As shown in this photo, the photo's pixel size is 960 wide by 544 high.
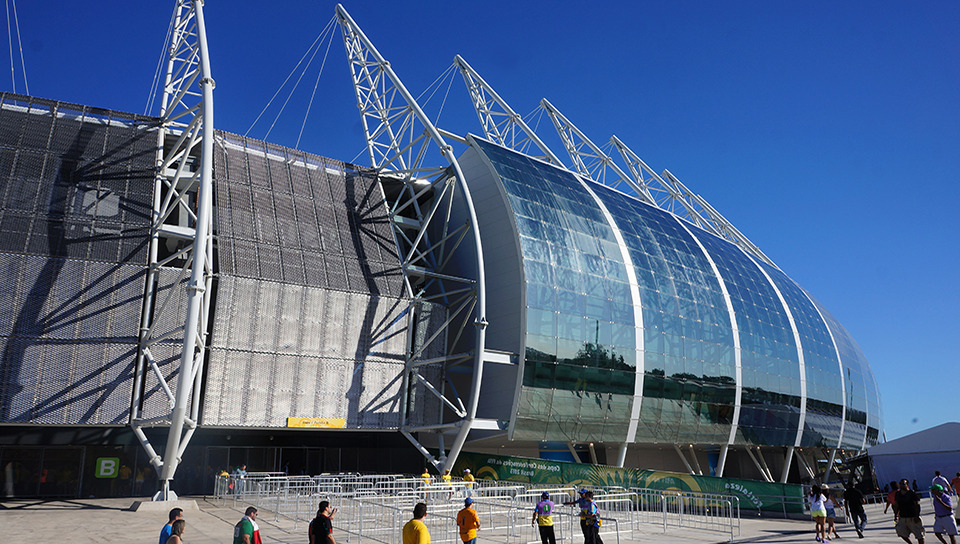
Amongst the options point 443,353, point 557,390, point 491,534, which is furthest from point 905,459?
point 491,534

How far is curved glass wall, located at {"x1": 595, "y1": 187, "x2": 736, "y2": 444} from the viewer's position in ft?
133

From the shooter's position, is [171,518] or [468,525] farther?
[468,525]

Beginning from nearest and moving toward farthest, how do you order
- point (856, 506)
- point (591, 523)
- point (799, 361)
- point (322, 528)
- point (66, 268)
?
point (322, 528) < point (591, 523) < point (856, 506) < point (66, 268) < point (799, 361)

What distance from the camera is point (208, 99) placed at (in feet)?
87.7

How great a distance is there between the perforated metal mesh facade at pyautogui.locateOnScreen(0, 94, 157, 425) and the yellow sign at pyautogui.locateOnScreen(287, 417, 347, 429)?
6.96 meters

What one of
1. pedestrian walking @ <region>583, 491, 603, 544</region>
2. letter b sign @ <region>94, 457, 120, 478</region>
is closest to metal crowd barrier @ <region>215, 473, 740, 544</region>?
pedestrian walking @ <region>583, 491, 603, 544</region>

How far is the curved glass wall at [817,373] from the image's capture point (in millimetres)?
54469

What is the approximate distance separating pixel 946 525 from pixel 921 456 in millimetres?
28253

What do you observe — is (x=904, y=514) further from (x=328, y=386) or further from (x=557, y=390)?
(x=328, y=386)

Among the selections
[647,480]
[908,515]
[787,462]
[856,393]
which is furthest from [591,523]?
[856,393]

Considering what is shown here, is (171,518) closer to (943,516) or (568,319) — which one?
(943,516)

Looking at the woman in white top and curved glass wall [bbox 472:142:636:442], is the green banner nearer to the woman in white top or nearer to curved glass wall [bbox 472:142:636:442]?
curved glass wall [bbox 472:142:636:442]

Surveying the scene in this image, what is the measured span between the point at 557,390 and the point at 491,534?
16405 mm

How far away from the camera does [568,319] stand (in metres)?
36.5
